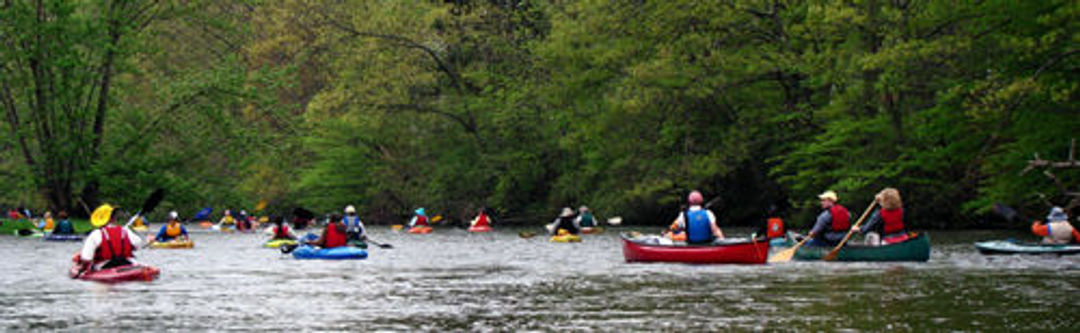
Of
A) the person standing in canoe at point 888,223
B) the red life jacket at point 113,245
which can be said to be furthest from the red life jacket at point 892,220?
the red life jacket at point 113,245

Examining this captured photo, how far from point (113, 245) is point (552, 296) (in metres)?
8.00

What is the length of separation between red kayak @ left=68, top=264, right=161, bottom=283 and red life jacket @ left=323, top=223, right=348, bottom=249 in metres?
7.88

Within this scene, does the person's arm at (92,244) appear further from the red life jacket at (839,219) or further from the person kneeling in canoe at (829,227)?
the red life jacket at (839,219)

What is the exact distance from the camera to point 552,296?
19672 millimetres

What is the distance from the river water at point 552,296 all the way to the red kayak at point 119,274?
0.81ft

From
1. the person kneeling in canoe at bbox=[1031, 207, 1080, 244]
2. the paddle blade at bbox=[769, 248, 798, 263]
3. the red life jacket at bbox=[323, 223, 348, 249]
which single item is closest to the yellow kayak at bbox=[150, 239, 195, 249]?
the red life jacket at bbox=[323, 223, 348, 249]

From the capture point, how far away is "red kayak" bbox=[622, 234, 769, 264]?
2645 cm

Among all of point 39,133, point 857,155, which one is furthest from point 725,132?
point 39,133

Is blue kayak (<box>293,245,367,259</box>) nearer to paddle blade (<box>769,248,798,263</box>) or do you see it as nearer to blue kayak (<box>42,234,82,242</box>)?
paddle blade (<box>769,248,798,263</box>)

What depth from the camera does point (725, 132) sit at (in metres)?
53.7

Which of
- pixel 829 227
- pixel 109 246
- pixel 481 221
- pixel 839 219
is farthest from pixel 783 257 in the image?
pixel 481 221

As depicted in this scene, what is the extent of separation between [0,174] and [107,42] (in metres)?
7.73

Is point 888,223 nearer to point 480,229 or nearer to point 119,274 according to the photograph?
point 119,274

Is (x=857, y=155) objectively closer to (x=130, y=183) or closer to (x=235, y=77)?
(x=235, y=77)
